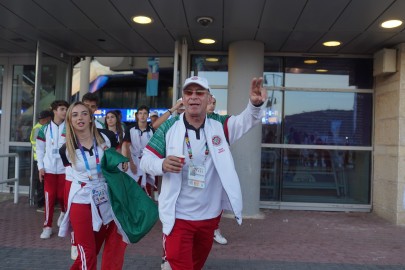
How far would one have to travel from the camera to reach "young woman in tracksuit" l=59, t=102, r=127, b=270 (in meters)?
3.54

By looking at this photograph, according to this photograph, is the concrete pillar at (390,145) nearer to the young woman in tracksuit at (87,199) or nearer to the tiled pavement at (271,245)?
the tiled pavement at (271,245)

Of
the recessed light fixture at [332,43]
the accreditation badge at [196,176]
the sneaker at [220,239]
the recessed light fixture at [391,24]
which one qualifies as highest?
the recessed light fixture at [391,24]

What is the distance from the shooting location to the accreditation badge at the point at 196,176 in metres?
3.01

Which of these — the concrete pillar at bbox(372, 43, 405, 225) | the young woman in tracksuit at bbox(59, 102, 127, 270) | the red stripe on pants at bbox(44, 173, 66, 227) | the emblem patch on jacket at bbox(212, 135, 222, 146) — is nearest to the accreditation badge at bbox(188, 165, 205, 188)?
the emblem patch on jacket at bbox(212, 135, 222, 146)

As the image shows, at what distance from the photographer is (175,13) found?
6.58 metres

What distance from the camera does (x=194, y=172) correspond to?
3.02 m

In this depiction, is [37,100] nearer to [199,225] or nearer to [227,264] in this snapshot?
[227,264]

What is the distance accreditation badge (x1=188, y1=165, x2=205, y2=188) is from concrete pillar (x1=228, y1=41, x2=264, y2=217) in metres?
5.09

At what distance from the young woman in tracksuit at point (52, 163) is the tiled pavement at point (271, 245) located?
16.3 inches

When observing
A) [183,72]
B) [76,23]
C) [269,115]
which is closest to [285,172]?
[269,115]

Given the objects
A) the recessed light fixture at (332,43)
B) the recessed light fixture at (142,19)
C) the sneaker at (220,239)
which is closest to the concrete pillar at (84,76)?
the recessed light fixture at (142,19)

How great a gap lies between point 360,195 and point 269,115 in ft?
8.59

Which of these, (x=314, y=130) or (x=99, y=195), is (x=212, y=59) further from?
(x=99, y=195)

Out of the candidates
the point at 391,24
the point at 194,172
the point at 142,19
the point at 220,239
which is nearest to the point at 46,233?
the point at 220,239
